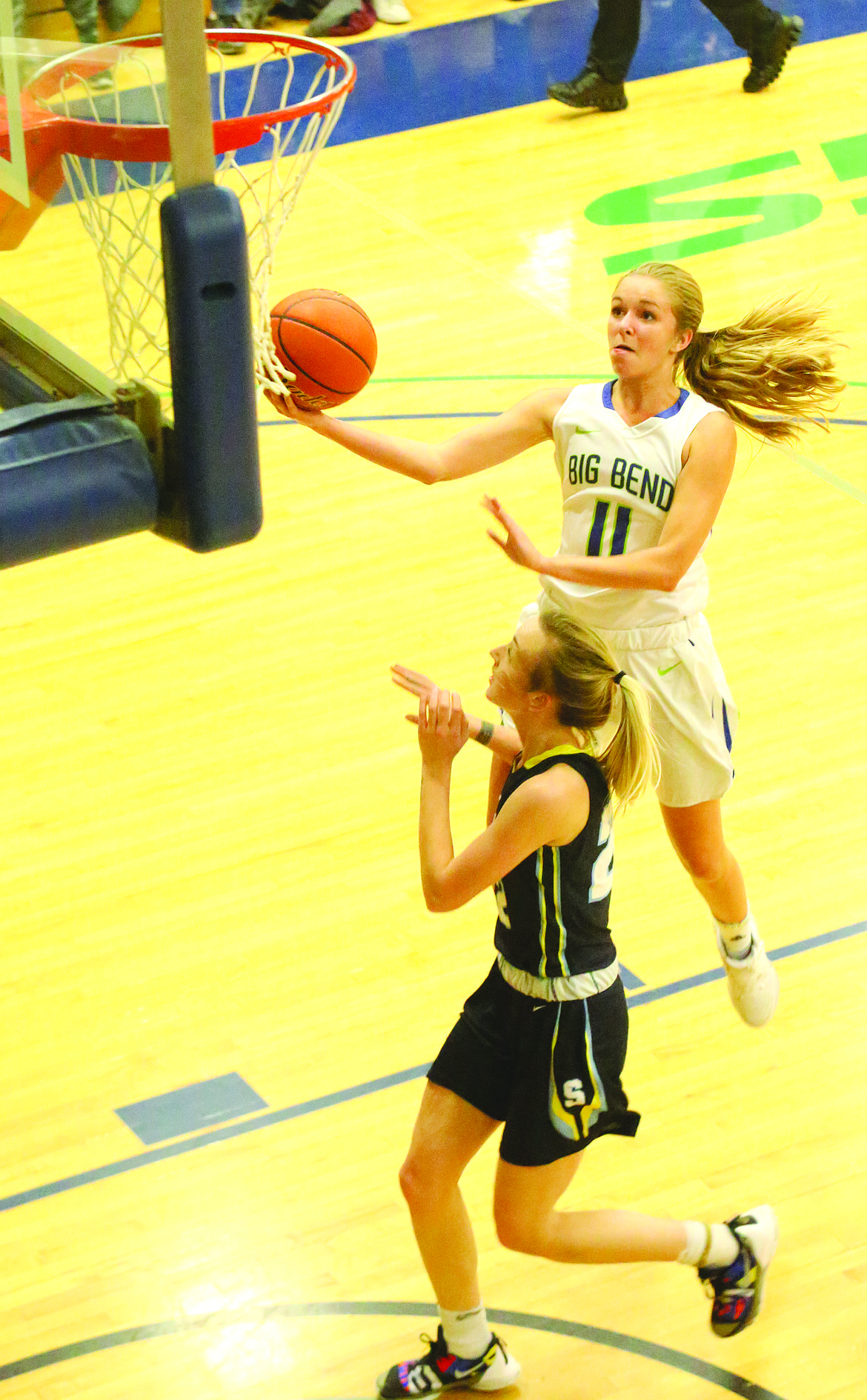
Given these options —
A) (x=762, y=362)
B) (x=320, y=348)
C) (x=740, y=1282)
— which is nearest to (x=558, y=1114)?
(x=740, y=1282)

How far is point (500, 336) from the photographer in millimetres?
8062

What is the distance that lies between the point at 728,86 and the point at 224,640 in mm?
6569

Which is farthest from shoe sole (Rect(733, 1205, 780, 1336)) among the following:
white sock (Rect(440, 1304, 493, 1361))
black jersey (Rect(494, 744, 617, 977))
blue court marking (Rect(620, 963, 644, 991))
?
blue court marking (Rect(620, 963, 644, 991))

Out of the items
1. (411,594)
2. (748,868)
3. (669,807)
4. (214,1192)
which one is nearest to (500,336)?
(411,594)

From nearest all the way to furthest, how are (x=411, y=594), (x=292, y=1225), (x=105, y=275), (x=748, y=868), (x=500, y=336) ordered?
(x=105, y=275), (x=292, y=1225), (x=748, y=868), (x=411, y=594), (x=500, y=336)

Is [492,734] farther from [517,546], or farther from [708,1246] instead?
[708,1246]

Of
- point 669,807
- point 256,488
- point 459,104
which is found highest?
point 256,488

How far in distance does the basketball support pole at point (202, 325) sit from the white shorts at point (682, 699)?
3.54 feet

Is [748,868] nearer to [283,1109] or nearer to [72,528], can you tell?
[283,1109]

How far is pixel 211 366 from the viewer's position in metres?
2.81

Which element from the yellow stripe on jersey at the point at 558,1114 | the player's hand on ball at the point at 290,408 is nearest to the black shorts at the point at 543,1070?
the yellow stripe on jersey at the point at 558,1114

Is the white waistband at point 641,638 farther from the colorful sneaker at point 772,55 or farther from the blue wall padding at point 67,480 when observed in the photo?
the colorful sneaker at point 772,55

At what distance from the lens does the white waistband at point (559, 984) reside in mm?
3146

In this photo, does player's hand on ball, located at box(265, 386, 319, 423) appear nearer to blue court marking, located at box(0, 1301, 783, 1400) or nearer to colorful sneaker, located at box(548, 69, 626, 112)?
blue court marking, located at box(0, 1301, 783, 1400)
